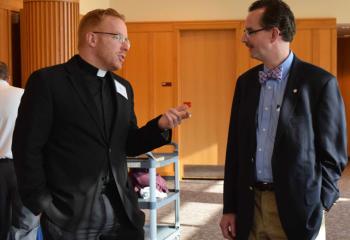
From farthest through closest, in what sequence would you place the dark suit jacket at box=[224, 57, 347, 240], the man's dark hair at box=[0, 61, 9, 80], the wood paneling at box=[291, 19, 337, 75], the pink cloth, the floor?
the wood paneling at box=[291, 19, 337, 75], the floor, the pink cloth, the man's dark hair at box=[0, 61, 9, 80], the dark suit jacket at box=[224, 57, 347, 240]

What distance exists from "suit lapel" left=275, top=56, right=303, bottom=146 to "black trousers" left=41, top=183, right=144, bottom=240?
70cm

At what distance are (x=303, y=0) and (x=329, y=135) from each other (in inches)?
294

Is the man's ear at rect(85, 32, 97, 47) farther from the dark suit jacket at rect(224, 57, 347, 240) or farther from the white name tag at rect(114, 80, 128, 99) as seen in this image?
the dark suit jacket at rect(224, 57, 347, 240)

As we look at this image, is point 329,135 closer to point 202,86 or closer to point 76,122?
point 76,122

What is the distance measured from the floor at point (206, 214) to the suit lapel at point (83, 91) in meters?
3.37

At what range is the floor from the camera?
5.61 meters

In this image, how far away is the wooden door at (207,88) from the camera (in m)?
9.41

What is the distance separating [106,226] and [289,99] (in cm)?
89

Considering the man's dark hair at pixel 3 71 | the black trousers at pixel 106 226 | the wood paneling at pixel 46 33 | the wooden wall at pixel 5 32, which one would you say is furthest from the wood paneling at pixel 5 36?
the black trousers at pixel 106 226

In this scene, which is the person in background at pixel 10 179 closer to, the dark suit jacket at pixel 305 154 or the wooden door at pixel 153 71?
the dark suit jacket at pixel 305 154

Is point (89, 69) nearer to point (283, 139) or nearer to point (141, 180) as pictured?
point (283, 139)

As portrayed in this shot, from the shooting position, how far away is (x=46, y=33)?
256 inches

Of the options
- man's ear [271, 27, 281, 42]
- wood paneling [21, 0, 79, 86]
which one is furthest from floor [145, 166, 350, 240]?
man's ear [271, 27, 281, 42]

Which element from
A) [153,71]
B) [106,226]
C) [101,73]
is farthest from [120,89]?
[153,71]
